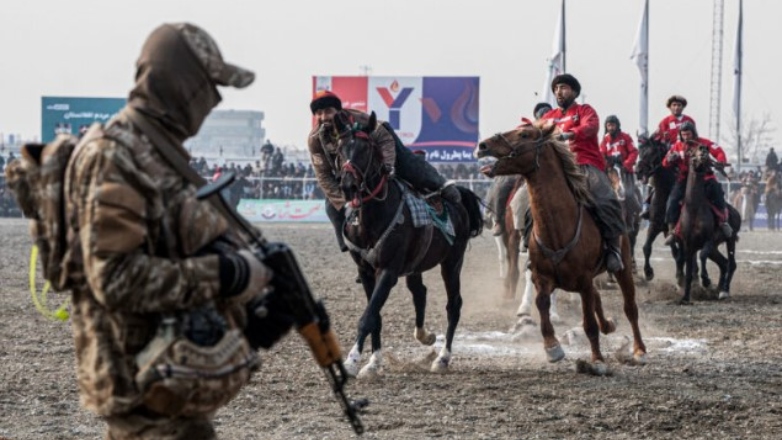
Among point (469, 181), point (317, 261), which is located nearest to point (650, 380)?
point (317, 261)

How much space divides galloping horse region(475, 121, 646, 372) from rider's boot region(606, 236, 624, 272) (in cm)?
11

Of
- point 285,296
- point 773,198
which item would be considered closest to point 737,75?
point 773,198

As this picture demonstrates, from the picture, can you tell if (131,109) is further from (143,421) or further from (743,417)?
(743,417)

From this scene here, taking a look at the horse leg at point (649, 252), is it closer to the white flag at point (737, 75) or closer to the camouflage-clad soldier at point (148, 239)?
the camouflage-clad soldier at point (148, 239)

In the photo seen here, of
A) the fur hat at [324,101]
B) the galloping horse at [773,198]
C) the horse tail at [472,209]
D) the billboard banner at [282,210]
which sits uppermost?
the fur hat at [324,101]

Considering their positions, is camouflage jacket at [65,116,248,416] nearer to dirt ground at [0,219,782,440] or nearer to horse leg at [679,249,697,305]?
dirt ground at [0,219,782,440]

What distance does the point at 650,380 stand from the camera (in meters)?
10.6

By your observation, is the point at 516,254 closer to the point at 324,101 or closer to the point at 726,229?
the point at 726,229

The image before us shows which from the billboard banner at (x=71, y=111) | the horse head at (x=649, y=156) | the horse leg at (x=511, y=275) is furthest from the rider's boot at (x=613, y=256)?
the billboard banner at (x=71, y=111)

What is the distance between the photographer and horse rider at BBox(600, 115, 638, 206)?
19875 mm

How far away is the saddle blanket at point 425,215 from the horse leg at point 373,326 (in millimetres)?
581

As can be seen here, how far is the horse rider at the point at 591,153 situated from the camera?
455 inches

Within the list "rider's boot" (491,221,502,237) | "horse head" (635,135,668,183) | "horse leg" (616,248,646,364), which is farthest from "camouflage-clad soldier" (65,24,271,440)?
"horse head" (635,135,668,183)

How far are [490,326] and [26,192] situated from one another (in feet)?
35.1
